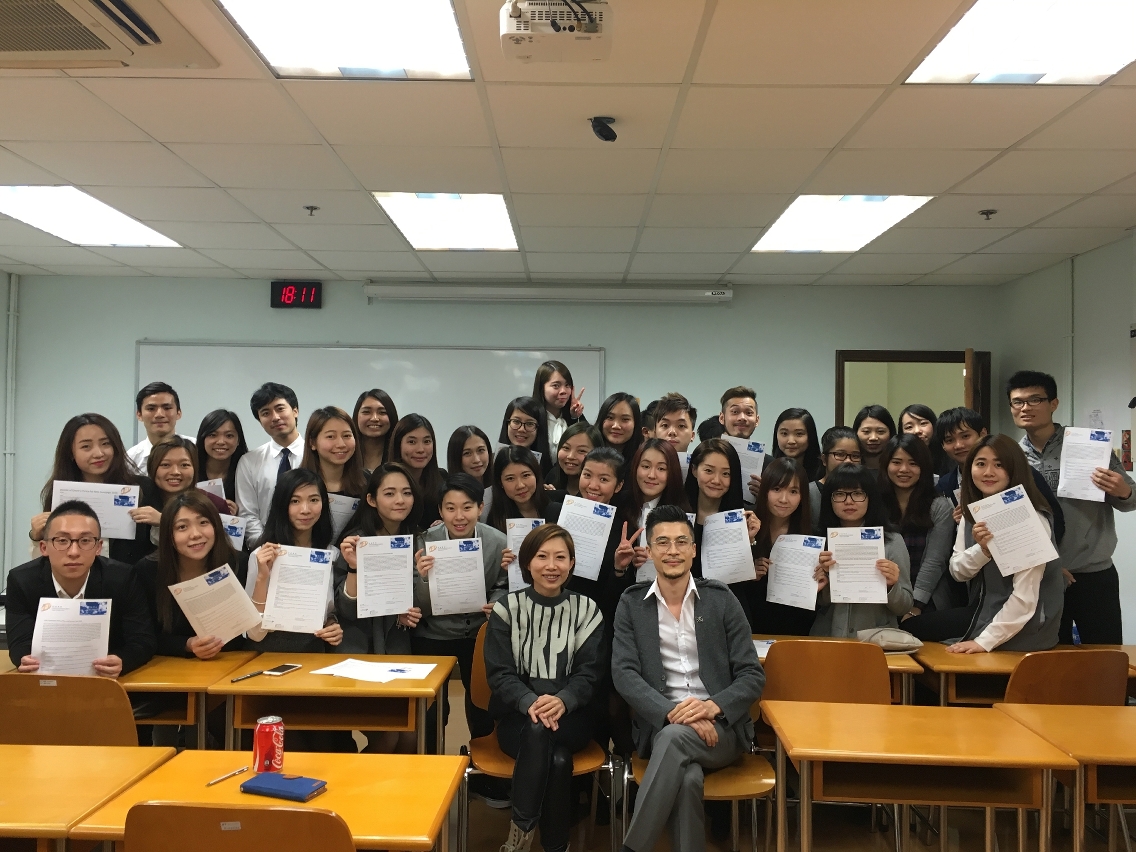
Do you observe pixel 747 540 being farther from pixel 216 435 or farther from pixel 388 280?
pixel 388 280

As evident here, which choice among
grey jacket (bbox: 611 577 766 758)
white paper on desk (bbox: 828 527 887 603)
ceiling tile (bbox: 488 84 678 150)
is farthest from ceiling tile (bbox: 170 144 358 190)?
white paper on desk (bbox: 828 527 887 603)

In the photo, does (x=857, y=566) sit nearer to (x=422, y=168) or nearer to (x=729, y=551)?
(x=729, y=551)

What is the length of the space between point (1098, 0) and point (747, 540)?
2.22 m

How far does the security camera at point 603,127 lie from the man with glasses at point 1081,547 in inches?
90.0

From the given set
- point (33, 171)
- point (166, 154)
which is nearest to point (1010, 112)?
point (166, 154)

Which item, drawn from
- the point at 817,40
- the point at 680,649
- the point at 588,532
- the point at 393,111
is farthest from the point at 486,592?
the point at 817,40

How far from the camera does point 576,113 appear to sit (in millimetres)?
3322

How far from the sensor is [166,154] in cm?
388

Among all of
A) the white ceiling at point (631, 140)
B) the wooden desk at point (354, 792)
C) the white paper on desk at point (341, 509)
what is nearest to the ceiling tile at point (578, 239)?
the white ceiling at point (631, 140)

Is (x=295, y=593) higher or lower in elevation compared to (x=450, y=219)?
lower

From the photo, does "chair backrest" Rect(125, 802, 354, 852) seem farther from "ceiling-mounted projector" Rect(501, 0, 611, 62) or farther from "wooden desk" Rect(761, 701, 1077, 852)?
"ceiling-mounted projector" Rect(501, 0, 611, 62)

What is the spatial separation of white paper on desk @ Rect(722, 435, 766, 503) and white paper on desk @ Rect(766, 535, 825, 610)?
59 cm

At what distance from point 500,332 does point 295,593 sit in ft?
13.6

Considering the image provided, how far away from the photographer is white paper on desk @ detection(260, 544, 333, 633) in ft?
10.2
